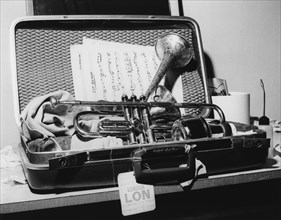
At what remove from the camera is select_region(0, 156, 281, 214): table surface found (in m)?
0.70

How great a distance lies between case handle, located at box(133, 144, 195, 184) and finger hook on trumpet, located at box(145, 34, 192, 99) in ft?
1.16

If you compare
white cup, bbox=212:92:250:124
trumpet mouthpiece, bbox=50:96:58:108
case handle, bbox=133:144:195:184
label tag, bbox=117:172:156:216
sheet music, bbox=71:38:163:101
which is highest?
sheet music, bbox=71:38:163:101

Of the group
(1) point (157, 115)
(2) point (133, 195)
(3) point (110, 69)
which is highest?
(3) point (110, 69)

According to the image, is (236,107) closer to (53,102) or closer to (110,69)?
(110,69)

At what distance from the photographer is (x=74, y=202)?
0.73m

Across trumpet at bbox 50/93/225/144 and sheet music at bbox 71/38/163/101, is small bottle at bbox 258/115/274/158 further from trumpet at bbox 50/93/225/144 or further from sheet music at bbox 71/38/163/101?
sheet music at bbox 71/38/163/101

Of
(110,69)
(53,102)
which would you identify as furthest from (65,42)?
(53,102)

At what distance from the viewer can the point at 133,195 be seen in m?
0.74

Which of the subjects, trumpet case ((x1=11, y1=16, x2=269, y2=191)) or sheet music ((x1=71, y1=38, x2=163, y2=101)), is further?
sheet music ((x1=71, y1=38, x2=163, y2=101))

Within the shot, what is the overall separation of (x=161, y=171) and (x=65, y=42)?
0.57m

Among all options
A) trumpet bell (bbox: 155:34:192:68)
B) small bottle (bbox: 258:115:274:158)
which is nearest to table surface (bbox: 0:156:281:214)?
small bottle (bbox: 258:115:274:158)

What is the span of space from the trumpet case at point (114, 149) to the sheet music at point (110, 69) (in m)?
0.02

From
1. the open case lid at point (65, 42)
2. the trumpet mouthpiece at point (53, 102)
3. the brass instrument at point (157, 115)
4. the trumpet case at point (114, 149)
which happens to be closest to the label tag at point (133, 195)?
the trumpet case at point (114, 149)

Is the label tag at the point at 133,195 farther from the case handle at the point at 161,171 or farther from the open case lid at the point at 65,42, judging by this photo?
the open case lid at the point at 65,42
